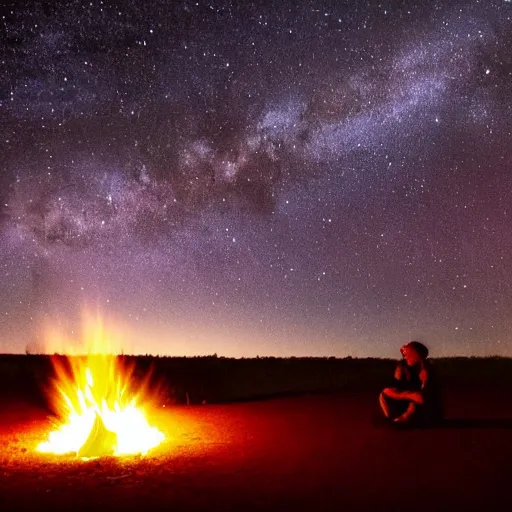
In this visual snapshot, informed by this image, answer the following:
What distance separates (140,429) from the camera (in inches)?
468

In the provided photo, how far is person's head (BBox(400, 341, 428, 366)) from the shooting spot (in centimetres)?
1103

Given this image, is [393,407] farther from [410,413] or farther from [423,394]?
[423,394]

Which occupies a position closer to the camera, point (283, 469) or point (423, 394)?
point (283, 469)

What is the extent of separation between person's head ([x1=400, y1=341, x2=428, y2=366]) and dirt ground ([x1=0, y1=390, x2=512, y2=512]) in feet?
4.36

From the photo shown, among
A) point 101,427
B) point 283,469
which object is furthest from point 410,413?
point 101,427

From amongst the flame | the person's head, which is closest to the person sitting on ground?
the person's head

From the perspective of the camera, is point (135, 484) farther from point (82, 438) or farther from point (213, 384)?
point (213, 384)

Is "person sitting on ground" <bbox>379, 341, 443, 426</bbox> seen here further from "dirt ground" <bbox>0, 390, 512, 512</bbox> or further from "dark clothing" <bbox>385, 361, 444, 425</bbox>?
"dirt ground" <bbox>0, 390, 512, 512</bbox>

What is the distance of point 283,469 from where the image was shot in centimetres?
853

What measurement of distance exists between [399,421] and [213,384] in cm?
1776

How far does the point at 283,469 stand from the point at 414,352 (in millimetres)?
3886

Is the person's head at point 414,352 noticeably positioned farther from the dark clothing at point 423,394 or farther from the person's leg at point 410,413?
the person's leg at point 410,413

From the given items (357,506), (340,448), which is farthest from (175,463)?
Result: (357,506)

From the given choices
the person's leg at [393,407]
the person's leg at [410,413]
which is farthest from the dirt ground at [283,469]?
the person's leg at [393,407]
